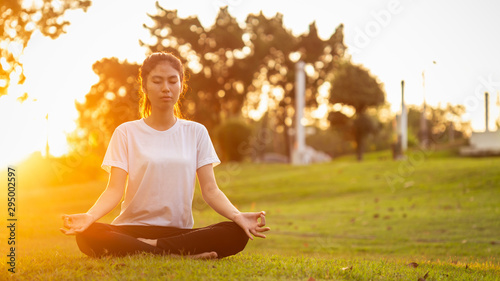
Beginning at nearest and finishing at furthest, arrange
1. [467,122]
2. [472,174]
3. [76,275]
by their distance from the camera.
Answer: [76,275], [472,174], [467,122]

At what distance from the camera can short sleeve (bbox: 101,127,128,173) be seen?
4.69 metres

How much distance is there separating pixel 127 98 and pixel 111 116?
7.34 feet

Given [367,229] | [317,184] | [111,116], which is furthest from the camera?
[111,116]

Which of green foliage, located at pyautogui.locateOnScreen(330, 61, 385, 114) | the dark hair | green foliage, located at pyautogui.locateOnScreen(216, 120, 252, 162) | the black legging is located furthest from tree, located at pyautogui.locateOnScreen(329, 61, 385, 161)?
the black legging

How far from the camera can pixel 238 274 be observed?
4293 mm

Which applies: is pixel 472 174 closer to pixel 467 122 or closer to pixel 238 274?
pixel 238 274

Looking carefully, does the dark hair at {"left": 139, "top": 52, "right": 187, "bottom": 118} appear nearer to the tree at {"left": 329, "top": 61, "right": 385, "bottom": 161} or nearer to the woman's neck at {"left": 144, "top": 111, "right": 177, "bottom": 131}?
the woman's neck at {"left": 144, "top": 111, "right": 177, "bottom": 131}

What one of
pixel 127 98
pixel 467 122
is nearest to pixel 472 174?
pixel 127 98

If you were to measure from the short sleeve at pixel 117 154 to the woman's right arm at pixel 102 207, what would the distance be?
0.16ft

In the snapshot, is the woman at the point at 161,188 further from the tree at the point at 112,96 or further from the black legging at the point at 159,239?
the tree at the point at 112,96

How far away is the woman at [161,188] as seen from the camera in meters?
4.66

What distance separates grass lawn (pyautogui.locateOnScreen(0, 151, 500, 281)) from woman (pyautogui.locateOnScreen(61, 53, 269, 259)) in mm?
189

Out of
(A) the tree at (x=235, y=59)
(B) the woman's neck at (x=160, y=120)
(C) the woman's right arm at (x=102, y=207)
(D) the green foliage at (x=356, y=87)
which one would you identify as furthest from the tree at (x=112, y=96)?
(C) the woman's right arm at (x=102, y=207)

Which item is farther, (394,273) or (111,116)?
(111,116)
